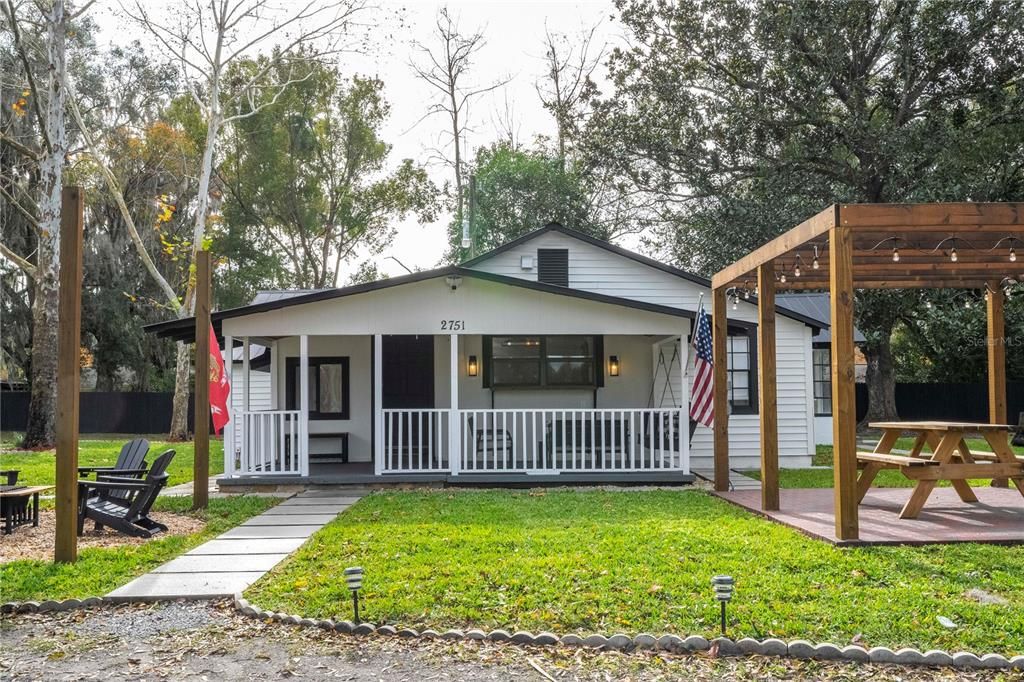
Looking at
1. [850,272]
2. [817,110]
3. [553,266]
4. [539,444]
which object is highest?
[817,110]

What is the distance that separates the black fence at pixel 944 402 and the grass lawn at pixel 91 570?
21.9m

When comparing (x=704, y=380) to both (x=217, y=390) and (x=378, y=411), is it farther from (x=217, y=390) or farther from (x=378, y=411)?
(x=217, y=390)

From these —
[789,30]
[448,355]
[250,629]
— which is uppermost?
[789,30]

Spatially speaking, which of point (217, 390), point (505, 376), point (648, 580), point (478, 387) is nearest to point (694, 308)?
point (505, 376)

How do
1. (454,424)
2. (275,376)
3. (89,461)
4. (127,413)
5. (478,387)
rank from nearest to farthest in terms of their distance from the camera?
(454,424)
(478,387)
(275,376)
(89,461)
(127,413)

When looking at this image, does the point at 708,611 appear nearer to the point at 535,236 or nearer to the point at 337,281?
the point at 535,236

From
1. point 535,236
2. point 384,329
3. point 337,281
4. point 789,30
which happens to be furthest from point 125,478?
point 337,281

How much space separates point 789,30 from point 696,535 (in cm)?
1709

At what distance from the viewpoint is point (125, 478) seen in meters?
8.09

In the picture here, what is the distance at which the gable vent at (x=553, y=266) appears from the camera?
1444 cm

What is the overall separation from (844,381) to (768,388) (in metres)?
1.54

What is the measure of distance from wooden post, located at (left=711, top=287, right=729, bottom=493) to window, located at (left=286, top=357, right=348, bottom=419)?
20.0 ft

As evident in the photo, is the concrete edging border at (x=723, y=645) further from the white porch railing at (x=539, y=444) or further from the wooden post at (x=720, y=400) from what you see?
the white porch railing at (x=539, y=444)

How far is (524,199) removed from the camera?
1051 inches
